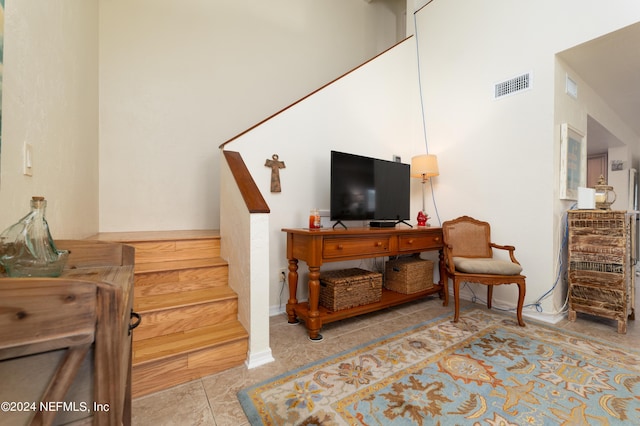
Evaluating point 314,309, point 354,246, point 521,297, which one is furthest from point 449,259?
point 314,309

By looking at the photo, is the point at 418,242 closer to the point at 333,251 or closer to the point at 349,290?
the point at 349,290

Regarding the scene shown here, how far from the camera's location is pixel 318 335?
210 centimetres

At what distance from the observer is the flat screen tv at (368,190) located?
8.14 feet

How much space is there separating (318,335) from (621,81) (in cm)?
418

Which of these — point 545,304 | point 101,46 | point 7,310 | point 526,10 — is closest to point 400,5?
point 526,10

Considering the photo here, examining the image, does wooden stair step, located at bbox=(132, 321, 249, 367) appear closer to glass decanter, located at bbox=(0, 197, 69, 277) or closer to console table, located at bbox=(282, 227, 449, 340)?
console table, located at bbox=(282, 227, 449, 340)

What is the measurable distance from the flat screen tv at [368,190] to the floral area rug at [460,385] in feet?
3.69

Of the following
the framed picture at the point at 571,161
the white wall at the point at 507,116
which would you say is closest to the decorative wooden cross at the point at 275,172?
the white wall at the point at 507,116

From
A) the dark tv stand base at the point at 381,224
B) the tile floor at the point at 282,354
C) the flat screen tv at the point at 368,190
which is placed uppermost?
the flat screen tv at the point at 368,190

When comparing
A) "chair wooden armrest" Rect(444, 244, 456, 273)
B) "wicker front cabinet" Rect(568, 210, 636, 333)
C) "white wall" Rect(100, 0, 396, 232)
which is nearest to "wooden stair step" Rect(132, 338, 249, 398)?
"white wall" Rect(100, 0, 396, 232)

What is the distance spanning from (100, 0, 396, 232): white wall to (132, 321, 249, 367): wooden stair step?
5.06 feet

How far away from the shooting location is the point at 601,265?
2311 millimetres

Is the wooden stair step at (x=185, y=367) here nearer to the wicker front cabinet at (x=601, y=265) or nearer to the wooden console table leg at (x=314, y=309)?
the wooden console table leg at (x=314, y=309)

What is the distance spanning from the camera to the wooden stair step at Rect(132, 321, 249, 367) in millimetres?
1477
